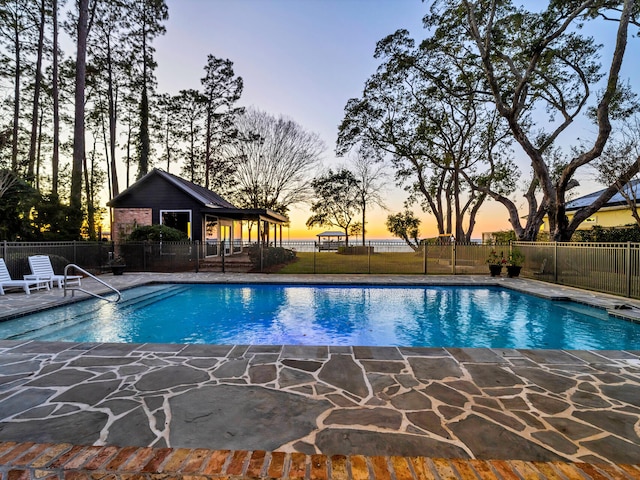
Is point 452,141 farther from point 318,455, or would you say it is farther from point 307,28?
point 318,455

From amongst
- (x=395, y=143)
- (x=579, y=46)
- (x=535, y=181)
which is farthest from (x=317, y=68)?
(x=535, y=181)

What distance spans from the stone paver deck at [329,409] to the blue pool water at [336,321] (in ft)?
5.09

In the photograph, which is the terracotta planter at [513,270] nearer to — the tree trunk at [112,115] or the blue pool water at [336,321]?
the blue pool water at [336,321]

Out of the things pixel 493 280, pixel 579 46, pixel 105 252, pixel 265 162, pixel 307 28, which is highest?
pixel 307 28

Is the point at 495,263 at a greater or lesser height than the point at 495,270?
greater

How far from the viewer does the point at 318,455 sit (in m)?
2.04

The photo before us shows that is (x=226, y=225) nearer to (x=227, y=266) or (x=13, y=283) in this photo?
(x=227, y=266)

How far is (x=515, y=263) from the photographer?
1197 cm

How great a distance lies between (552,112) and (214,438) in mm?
17882

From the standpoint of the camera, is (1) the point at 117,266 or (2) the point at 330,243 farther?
(2) the point at 330,243

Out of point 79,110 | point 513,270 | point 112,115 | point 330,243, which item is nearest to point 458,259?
point 513,270

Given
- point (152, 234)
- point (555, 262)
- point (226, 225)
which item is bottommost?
point (555, 262)

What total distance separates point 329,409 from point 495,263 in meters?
11.7

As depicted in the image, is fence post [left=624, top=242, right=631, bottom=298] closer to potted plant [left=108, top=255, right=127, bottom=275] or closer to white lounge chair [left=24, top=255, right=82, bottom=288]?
white lounge chair [left=24, top=255, right=82, bottom=288]
